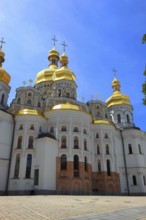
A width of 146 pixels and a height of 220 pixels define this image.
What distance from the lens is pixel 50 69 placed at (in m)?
56.2

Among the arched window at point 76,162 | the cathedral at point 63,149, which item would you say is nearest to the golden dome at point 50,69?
the cathedral at point 63,149

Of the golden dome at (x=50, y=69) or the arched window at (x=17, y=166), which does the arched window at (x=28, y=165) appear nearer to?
the arched window at (x=17, y=166)

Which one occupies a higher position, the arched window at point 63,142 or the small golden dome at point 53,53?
the small golden dome at point 53,53

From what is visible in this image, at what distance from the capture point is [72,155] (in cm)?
3378

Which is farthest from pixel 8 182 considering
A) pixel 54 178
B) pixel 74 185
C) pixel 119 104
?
pixel 119 104

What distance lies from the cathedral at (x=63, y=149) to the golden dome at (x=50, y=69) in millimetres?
6917

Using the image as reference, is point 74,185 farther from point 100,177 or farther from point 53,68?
point 53,68

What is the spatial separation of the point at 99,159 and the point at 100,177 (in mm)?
3143

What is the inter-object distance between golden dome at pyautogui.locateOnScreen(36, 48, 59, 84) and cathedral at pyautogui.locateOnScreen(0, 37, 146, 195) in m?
6.92

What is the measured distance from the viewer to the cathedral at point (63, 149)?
103 ft

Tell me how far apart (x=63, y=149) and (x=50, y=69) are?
28594 mm

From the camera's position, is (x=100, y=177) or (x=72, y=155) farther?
(x=100, y=177)

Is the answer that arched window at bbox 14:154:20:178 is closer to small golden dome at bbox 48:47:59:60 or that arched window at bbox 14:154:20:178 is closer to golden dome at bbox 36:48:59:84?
golden dome at bbox 36:48:59:84

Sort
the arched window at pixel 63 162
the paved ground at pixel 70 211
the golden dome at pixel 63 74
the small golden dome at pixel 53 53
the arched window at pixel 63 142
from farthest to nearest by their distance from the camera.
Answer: the small golden dome at pixel 53 53, the golden dome at pixel 63 74, the arched window at pixel 63 142, the arched window at pixel 63 162, the paved ground at pixel 70 211
